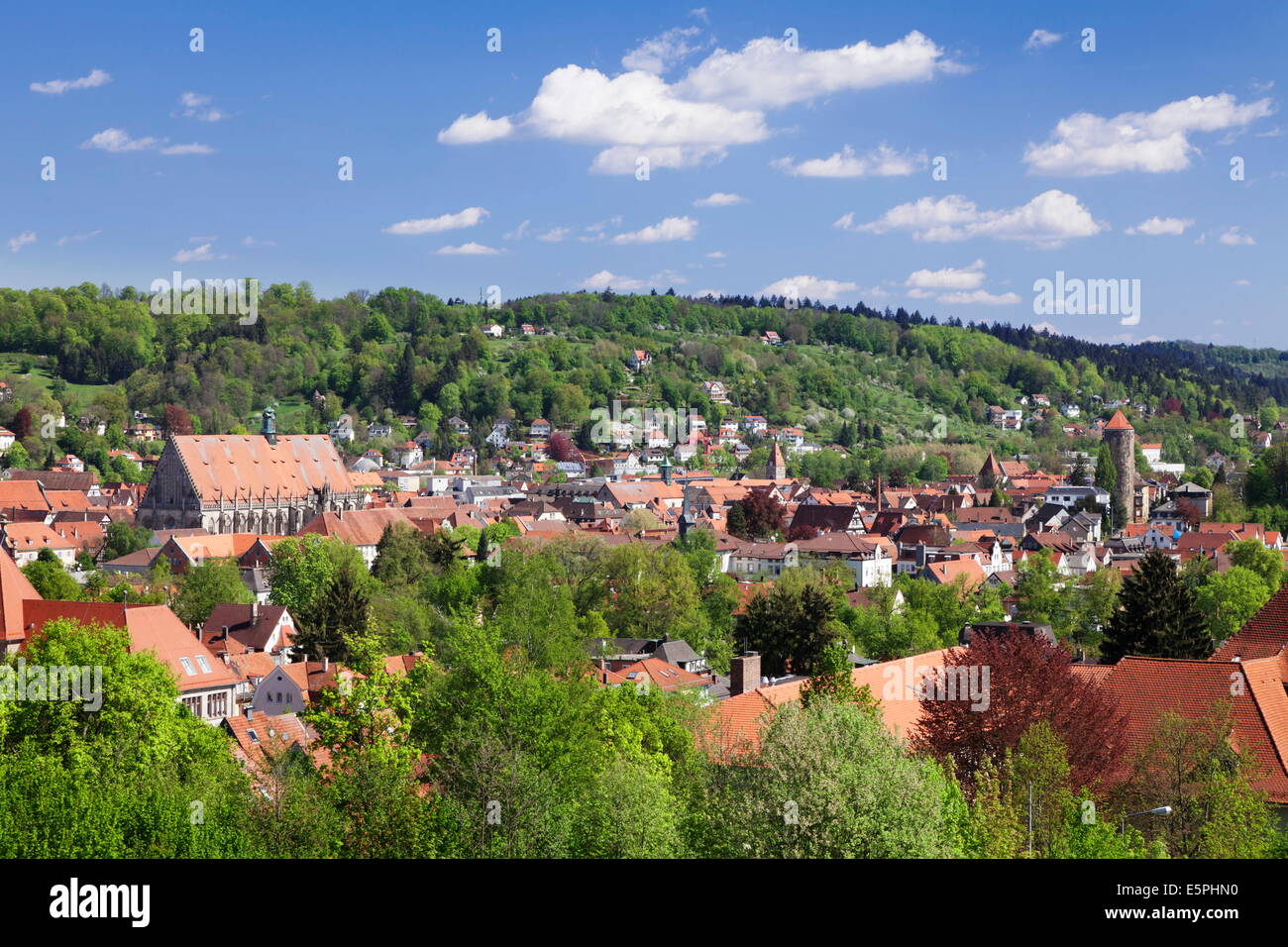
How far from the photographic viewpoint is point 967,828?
16422mm

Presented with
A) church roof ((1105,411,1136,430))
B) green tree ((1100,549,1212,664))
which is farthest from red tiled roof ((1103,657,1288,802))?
church roof ((1105,411,1136,430))

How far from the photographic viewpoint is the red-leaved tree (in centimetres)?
2034

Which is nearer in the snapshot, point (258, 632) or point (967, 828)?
point (967, 828)

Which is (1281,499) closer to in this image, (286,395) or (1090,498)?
(1090,498)

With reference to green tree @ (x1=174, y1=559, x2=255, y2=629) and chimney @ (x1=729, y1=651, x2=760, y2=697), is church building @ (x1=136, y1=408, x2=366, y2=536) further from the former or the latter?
chimney @ (x1=729, y1=651, x2=760, y2=697)

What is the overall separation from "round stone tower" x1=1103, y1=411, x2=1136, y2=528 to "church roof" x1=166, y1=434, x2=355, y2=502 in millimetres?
56435

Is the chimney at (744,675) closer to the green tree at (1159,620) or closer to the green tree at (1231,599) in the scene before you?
the green tree at (1159,620)

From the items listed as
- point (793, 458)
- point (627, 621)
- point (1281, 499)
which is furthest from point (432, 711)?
point (793, 458)

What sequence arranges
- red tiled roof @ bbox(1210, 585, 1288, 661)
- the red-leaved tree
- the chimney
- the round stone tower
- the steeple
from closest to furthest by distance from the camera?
the red-leaved tree → red tiled roof @ bbox(1210, 585, 1288, 661) → the chimney → the steeple → the round stone tower

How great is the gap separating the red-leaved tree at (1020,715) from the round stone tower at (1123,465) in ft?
289

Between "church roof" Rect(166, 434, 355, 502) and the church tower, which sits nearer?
"church roof" Rect(166, 434, 355, 502)

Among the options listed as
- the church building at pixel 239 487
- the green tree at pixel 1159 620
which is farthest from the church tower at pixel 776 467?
the green tree at pixel 1159 620

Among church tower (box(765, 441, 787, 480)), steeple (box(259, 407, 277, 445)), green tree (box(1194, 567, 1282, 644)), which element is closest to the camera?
green tree (box(1194, 567, 1282, 644))

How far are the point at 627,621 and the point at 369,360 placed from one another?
133263mm
